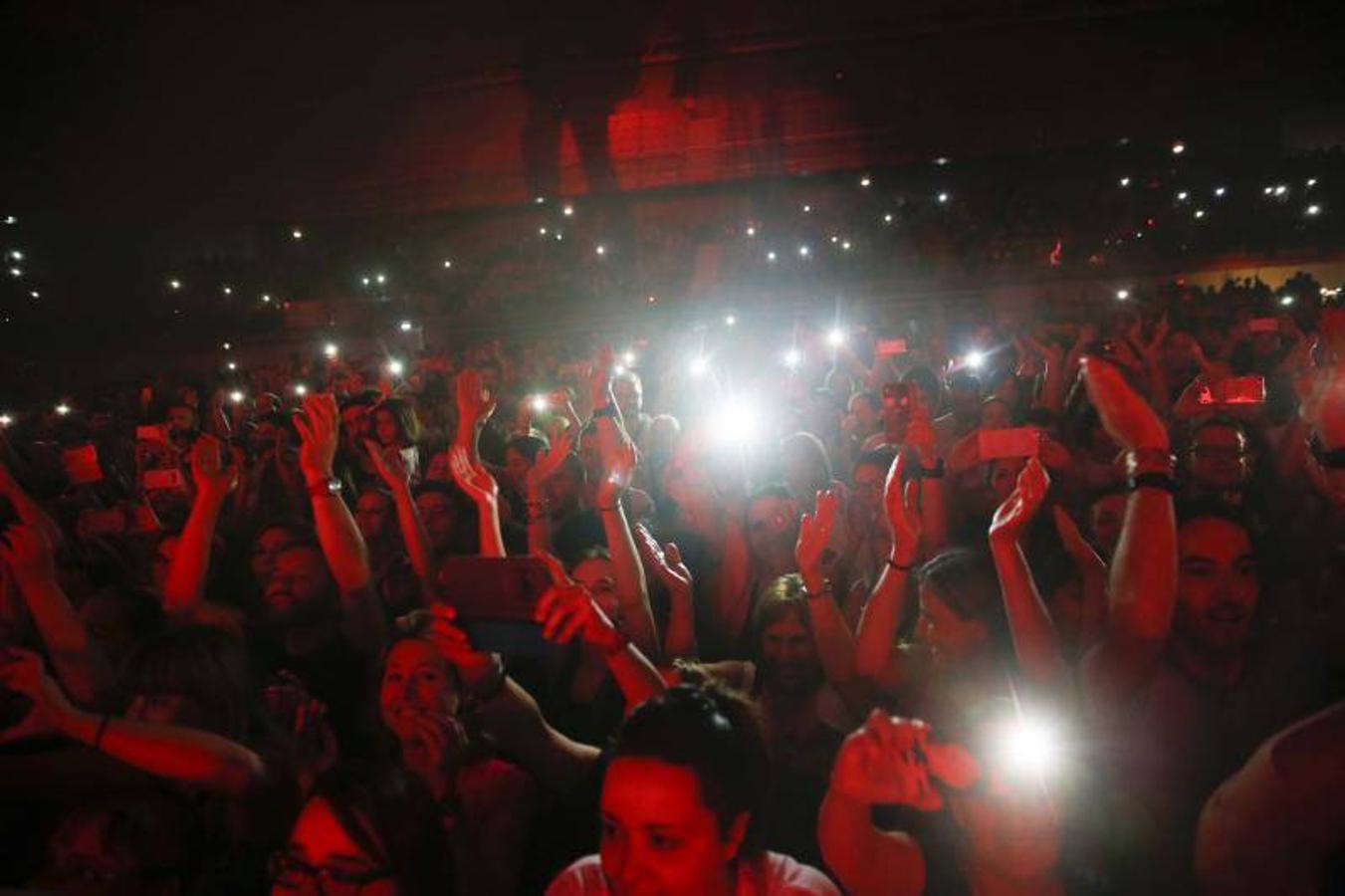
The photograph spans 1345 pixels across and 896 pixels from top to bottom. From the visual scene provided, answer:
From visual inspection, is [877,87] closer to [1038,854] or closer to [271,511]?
[1038,854]

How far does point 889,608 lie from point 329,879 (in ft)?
5.99

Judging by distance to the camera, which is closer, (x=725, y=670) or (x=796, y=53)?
(x=796, y=53)

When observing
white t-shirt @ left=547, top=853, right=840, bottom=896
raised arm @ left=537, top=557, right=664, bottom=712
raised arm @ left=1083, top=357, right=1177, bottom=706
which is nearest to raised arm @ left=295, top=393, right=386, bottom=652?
raised arm @ left=537, top=557, right=664, bottom=712

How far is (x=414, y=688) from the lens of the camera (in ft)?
7.84

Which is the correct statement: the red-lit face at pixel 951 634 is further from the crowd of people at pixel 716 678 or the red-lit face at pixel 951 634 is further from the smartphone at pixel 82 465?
the smartphone at pixel 82 465

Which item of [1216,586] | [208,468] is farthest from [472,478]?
[1216,586]

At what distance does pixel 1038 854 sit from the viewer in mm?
1432

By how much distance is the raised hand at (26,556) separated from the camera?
2.65m

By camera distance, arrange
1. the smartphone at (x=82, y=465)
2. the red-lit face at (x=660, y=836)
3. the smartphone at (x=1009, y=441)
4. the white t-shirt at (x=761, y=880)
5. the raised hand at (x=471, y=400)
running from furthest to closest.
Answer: the smartphone at (x=82, y=465), the raised hand at (x=471, y=400), the smartphone at (x=1009, y=441), the white t-shirt at (x=761, y=880), the red-lit face at (x=660, y=836)

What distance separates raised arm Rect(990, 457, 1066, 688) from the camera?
2.33 m

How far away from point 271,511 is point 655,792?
4575 millimetres

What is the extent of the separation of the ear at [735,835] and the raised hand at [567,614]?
578mm

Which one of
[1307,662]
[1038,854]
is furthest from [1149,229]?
[1038,854]

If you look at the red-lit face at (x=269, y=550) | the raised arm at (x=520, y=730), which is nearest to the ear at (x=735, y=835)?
the raised arm at (x=520, y=730)
